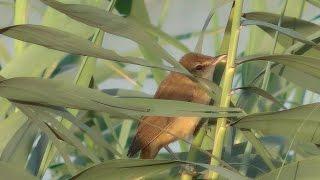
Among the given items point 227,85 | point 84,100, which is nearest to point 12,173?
point 84,100

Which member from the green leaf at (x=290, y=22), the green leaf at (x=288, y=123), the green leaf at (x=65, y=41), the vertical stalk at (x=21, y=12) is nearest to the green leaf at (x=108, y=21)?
the green leaf at (x=65, y=41)

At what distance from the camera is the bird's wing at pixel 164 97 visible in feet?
5.48

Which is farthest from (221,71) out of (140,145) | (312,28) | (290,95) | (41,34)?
(290,95)

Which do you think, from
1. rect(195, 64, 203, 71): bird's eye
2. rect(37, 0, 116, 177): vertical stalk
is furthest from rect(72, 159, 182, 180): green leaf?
rect(195, 64, 203, 71): bird's eye

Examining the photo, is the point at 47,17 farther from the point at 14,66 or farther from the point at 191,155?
the point at 191,155

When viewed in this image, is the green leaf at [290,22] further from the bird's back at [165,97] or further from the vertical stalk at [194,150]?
the bird's back at [165,97]

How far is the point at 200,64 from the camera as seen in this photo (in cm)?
171

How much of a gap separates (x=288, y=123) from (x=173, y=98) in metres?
0.75

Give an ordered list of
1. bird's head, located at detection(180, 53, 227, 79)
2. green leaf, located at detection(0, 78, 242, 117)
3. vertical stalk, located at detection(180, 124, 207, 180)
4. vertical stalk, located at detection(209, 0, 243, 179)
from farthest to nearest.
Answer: bird's head, located at detection(180, 53, 227, 79)
vertical stalk, located at detection(180, 124, 207, 180)
vertical stalk, located at detection(209, 0, 243, 179)
green leaf, located at detection(0, 78, 242, 117)

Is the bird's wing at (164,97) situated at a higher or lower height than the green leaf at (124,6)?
lower

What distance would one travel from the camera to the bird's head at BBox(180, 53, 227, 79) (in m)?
1.60

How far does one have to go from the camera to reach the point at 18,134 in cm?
118

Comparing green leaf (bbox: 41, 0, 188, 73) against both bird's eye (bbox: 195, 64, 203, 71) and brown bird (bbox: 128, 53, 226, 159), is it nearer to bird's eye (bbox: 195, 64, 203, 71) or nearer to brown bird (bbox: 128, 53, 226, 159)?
brown bird (bbox: 128, 53, 226, 159)

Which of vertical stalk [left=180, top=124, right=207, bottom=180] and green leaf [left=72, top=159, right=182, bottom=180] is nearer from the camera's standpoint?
green leaf [left=72, top=159, right=182, bottom=180]
